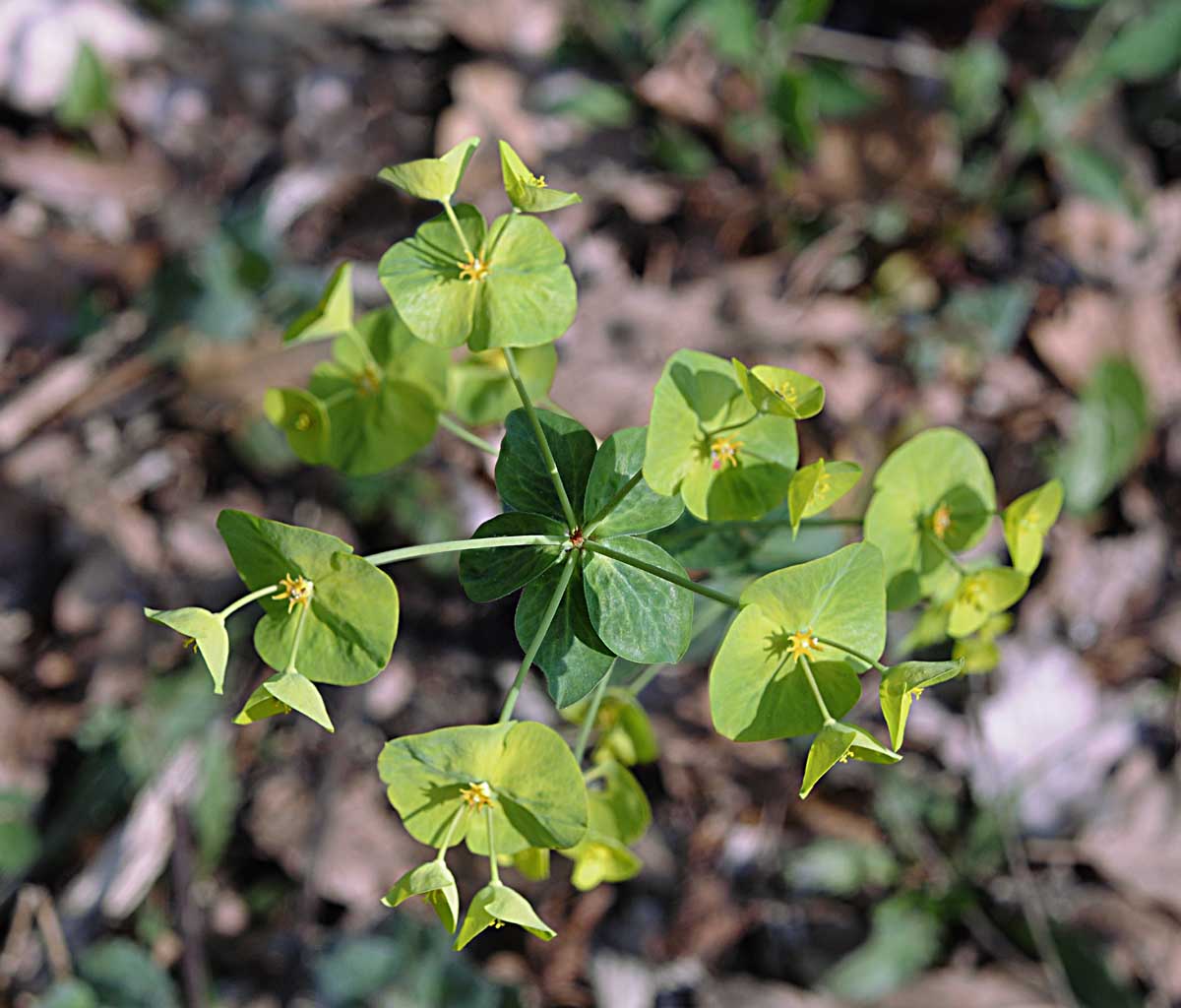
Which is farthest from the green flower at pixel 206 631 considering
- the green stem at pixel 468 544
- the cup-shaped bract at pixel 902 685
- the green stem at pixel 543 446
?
the cup-shaped bract at pixel 902 685

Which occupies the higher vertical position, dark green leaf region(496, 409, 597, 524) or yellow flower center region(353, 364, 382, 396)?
dark green leaf region(496, 409, 597, 524)

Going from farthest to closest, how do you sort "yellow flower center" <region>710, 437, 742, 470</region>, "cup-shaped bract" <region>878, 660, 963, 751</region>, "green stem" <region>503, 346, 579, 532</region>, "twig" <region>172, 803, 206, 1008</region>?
"twig" <region>172, 803, 206, 1008</region>
"yellow flower center" <region>710, 437, 742, 470</region>
"green stem" <region>503, 346, 579, 532</region>
"cup-shaped bract" <region>878, 660, 963, 751</region>

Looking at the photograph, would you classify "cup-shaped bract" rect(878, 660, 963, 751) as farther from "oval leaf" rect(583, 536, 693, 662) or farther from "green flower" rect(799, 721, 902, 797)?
"oval leaf" rect(583, 536, 693, 662)

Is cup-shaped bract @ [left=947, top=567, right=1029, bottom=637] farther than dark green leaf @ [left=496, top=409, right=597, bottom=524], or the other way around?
cup-shaped bract @ [left=947, top=567, right=1029, bottom=637]

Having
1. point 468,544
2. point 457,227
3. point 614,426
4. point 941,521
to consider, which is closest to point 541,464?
point 468,544

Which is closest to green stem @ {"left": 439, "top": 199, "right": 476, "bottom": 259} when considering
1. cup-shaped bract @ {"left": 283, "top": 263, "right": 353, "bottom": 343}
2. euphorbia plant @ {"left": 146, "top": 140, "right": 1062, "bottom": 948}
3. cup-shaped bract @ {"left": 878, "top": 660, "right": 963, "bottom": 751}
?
euphorbia plant @ {"left": 146, "top": 140, "right": 1062, "bottom": 948}

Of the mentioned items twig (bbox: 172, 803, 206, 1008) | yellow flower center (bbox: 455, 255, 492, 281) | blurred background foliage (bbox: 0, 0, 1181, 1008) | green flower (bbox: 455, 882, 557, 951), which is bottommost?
twig (bbox: 172, 803, 206, 1008)

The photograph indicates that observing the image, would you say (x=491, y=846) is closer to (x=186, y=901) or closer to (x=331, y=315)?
(x=331, y=315)
